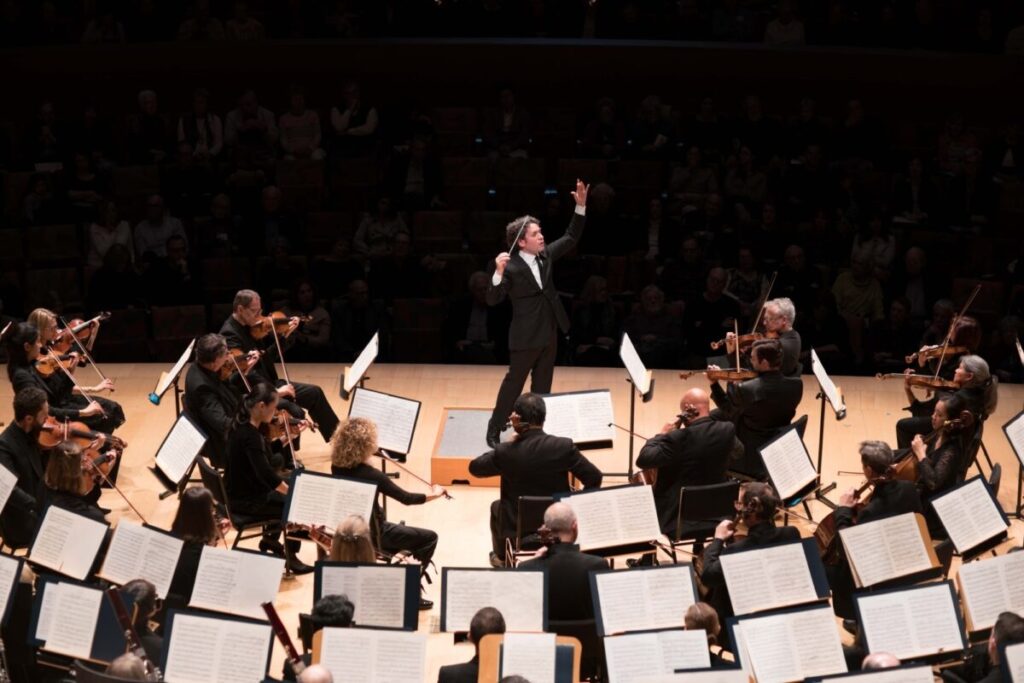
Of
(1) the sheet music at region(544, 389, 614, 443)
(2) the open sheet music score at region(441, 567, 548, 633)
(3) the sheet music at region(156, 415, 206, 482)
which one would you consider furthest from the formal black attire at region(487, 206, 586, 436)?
(2) the open sheet music score at region(441, 567, 548, 633)

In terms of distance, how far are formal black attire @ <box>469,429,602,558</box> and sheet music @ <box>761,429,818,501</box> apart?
0.89 meters

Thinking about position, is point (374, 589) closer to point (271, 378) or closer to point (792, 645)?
point (792, 645)

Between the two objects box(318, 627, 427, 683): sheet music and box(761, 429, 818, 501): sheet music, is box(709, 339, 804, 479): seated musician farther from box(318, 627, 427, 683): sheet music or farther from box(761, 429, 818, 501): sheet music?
box(318, 627, 427, 683): sheet music

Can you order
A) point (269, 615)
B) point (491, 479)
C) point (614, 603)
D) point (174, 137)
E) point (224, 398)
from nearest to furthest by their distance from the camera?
point (269, 615), point (614, 603), point (224, 398), point (491, 479), point (174, 137)

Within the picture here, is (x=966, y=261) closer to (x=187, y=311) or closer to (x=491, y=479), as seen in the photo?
(x=491, y=479)

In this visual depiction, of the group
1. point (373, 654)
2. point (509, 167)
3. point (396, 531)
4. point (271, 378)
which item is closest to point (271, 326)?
point (271, 378)

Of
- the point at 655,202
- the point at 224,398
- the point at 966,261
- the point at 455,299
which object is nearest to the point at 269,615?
the point at 224,398

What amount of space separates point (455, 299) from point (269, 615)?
566 centimetres

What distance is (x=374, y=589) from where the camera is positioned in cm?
573

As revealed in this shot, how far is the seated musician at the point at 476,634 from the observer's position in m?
5.38

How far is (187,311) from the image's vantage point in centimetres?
1076

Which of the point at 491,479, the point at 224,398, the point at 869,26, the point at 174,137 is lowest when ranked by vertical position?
the point at 491,479

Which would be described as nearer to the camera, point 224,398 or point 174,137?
point 224,398

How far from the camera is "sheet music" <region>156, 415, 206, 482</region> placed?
712 centimetres
